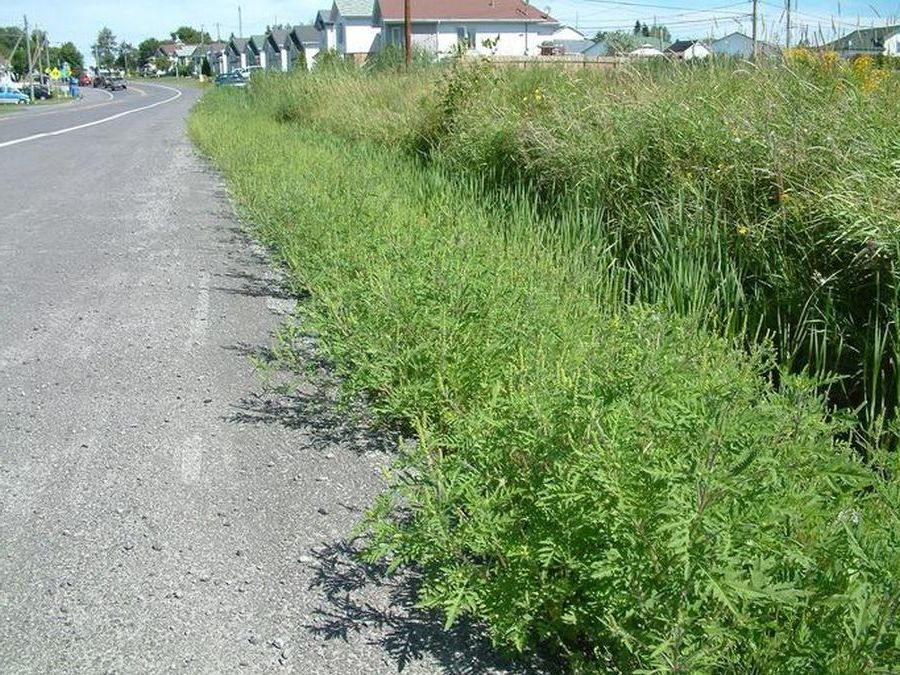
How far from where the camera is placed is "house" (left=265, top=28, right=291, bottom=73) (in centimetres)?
9662

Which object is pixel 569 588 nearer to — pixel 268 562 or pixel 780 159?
pixel 268 562

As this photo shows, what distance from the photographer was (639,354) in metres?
3.31

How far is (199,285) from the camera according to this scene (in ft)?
24.2

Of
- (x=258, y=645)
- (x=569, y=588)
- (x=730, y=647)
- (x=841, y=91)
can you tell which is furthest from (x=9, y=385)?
(x=841, y=91)

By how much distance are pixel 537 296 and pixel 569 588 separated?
2.27 meters

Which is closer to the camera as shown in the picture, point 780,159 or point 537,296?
point 537,296

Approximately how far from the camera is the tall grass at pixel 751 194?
15.4ft

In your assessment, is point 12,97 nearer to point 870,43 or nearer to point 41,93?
point 41,93

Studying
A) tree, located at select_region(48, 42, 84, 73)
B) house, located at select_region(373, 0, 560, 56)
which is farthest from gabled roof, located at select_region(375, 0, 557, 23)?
tree, located at select_region(48, 42, 84, 73)

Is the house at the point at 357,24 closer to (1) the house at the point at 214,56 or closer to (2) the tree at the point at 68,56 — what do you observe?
(1) the house at the point at 214,56

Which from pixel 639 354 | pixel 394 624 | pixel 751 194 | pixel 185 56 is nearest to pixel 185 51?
pixel 185 56

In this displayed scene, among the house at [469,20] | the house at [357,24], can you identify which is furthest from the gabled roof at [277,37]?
the house at [469,20]

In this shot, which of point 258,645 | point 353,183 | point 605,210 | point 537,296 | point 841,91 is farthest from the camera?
point 353,183

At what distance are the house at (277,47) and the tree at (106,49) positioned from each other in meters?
90.0
